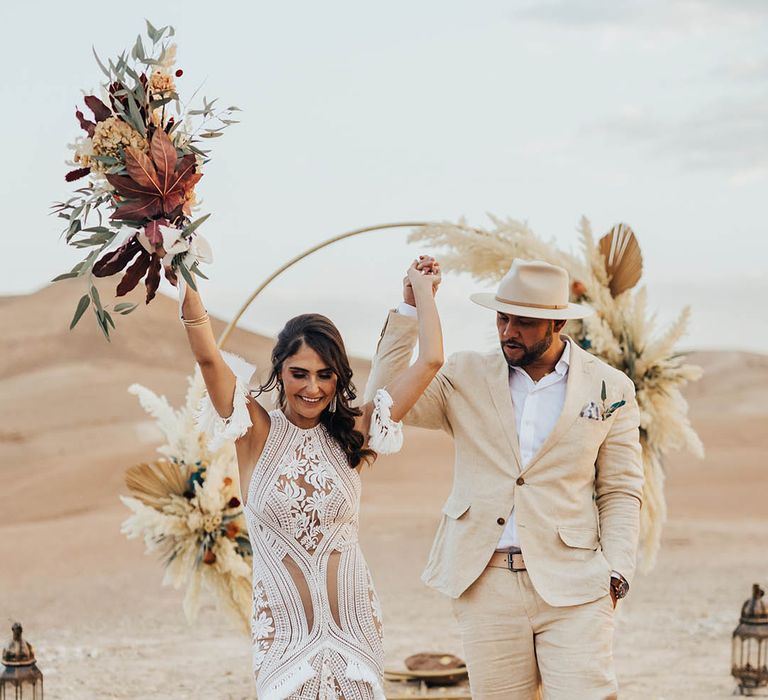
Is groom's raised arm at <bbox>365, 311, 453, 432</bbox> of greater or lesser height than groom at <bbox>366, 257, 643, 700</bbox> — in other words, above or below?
above

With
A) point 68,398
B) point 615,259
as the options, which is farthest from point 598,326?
point 68,398

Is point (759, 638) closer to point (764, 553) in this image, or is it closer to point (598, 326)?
point (598, 326)

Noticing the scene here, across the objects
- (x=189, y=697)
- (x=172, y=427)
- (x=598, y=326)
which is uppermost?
(x=598, y=326)

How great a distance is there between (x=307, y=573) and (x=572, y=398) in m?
1.21

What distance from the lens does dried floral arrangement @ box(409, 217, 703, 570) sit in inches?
247

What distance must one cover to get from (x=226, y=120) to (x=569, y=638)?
1974 millimetres

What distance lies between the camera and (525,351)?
4445mm

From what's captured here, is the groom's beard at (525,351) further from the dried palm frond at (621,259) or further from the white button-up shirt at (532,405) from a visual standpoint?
the dried palm frond at (621,259)

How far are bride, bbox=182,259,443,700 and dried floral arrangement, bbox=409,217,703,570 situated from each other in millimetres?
2477

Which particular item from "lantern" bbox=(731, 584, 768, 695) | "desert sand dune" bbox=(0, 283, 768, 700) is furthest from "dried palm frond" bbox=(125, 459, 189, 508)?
"lantern" bbox=(731, 584, 768, 695)

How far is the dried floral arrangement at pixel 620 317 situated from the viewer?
6.28 meters

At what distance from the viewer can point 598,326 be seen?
639 cm

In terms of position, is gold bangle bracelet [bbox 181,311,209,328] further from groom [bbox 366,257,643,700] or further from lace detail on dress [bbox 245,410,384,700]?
groom [bbox 366,257,643,700]

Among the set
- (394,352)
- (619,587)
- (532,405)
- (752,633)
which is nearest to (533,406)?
(532,405)
